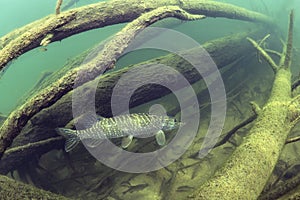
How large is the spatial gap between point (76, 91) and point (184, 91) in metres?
3.61

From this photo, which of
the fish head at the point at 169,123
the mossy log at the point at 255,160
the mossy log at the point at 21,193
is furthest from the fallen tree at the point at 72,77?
the mossy log at the point at 255,160

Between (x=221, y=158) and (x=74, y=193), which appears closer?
(x=74, y=193)

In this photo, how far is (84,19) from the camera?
5586mm

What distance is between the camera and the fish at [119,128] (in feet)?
15.4

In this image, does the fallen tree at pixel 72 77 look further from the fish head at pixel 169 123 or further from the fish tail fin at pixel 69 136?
the fish head at pixel 169 123

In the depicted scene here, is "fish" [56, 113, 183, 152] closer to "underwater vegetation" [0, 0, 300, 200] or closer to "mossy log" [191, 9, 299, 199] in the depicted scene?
"underwater vegetation" [0, 0, 300, 200]

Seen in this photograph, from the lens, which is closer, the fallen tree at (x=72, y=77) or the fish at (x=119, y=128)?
the fallen tree at (x=72, y=77)

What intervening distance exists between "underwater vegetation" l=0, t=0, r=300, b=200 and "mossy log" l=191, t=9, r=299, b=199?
12 millimetres

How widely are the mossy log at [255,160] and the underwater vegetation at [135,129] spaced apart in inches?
0.5

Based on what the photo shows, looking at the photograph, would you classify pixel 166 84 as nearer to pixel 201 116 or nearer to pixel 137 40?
pixel 201 116

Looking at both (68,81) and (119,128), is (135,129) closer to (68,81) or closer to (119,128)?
(119,128)

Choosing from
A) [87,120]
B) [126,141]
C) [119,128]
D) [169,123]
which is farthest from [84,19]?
[169,123]

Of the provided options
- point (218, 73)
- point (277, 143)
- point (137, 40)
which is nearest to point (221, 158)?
point (277, 143)

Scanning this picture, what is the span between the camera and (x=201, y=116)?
7.38m
